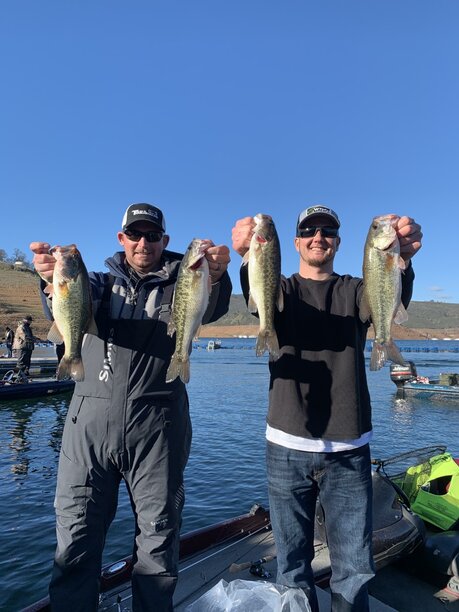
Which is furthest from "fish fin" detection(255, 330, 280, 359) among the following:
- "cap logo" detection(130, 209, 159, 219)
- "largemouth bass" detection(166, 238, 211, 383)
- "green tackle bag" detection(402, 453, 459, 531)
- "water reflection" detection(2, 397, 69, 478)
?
"water reflection" detection(2, 397, 69, 478)

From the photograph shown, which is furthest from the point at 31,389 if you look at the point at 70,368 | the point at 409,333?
the point at 409,333

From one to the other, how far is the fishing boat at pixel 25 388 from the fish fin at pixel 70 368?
1862 cm

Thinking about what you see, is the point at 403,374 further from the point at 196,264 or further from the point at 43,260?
→ the point at 43,260

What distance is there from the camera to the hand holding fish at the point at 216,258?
3773mm

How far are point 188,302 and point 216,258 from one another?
19.2 inches

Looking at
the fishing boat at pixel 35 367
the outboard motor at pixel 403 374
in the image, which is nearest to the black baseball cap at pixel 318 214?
the outboard motor at pixel 403 374

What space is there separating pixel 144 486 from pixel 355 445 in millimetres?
1672

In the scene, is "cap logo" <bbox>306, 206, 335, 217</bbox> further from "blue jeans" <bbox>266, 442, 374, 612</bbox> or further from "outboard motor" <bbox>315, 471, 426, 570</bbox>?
"outboard motor" <bbox>315, 471, 426, 570</bbox>

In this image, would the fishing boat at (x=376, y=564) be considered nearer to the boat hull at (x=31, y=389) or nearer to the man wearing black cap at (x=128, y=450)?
the man wearing black cap at (x=128, y=450)

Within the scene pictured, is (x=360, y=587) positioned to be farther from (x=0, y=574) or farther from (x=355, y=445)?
(x=0, y=574)

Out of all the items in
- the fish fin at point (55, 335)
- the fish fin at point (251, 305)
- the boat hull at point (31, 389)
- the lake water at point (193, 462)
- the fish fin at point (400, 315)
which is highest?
the fish fin at point (251, 305)

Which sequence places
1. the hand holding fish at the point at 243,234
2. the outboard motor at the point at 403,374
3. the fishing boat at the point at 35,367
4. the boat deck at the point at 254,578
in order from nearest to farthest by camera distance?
the hand holding fish at the point at 243,234 < the boat deck at the point at 254,578 < the outboard motor at the point at 403,374 < the fishing boat at the point at 35,367

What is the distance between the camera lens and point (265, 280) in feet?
11.5

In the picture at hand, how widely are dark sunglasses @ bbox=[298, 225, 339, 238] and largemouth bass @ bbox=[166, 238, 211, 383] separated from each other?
0.85 m
